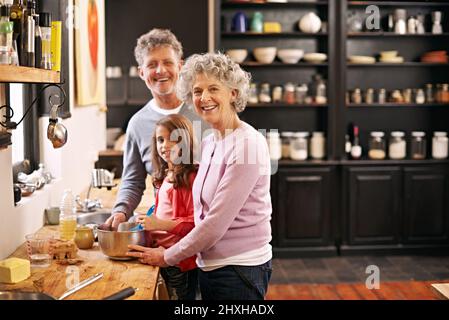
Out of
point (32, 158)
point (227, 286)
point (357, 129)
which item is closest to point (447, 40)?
point (357, 129)

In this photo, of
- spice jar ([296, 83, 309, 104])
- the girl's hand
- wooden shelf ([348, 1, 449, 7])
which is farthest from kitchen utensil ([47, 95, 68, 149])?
wooden shelf ([348, 1, 449, 7])

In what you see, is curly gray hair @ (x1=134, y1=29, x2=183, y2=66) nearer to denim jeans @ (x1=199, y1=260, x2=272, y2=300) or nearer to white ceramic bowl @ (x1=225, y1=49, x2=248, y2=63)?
denim jeans @ (x1=199, y1=260, x2=272, y2=300)

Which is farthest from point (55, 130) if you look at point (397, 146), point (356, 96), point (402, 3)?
point (402, 3)

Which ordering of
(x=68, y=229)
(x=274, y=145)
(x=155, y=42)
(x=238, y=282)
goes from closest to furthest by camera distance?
1. (x=238, y=282)
2. (x=68, y=229)
3. (x=155, y=42)
4. (x=274, y=145)

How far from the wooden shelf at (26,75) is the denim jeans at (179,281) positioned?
0.85 m

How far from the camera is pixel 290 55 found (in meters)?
5.78

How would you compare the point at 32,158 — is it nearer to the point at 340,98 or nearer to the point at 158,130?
the point at 158,130

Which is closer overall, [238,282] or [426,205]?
[238,282]

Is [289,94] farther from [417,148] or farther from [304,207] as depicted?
[417,148]

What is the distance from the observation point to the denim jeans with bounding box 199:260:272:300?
230cm

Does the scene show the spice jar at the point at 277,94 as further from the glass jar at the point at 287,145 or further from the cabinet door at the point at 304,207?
the cabinet door at the point at 304,207

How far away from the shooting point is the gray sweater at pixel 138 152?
298 cm

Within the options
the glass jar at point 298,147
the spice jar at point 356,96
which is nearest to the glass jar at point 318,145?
the glass jar at point 298,147

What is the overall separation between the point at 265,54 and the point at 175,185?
3.39 metres
